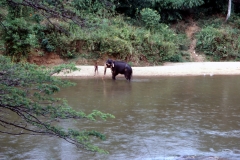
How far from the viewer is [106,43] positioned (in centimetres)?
2197

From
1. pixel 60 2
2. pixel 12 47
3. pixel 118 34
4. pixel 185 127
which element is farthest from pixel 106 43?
pixel 60 2

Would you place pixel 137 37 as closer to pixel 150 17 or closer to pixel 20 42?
pixel 150 17

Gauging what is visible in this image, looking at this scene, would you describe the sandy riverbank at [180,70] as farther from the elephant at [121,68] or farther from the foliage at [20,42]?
the foliage at [20,42]

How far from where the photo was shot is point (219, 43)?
25.7 meters

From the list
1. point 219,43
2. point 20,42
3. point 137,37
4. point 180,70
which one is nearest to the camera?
point 20,42

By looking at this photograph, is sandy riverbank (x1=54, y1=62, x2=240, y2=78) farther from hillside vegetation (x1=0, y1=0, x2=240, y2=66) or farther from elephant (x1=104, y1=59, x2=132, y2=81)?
hillside vegetation (x1=0, y1=0, x2=240, y2=66)

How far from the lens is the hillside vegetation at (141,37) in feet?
67.7

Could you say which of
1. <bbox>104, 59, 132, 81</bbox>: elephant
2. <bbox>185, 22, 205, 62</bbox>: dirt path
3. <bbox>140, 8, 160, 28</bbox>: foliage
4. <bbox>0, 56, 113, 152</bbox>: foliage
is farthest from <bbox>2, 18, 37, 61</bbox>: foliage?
<bbox>0, 56, 113, 152</bbox>: foliage

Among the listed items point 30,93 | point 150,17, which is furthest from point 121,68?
point 30,93

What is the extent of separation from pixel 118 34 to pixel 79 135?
56.6ft

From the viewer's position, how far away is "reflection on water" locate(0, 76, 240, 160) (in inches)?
343

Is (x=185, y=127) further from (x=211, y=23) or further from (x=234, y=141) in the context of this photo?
(x=211, y=23)

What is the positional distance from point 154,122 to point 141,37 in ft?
40.7

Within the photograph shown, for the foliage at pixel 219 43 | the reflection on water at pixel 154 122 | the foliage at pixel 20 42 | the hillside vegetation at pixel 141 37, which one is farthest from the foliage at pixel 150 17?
the reflection on water at pixel 154 122
